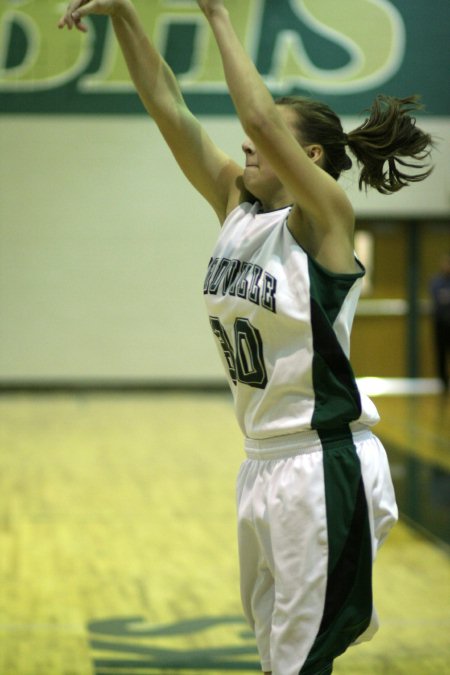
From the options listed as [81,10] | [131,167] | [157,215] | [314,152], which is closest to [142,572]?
[314,152]

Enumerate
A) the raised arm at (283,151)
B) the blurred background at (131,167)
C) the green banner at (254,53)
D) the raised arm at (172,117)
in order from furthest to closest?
the blurred background at (131,167)
the green banner at (254,53)
the raised arm at (172,117)
the raised arm at (283,151)

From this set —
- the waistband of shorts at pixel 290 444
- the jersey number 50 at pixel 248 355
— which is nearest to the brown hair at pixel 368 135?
the jersey number 50 at pixel 248 355

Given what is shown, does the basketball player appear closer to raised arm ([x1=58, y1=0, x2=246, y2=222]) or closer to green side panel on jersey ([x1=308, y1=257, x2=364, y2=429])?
green side panel on jersey ([x1=308, y1=257, x2=364, y2=429])

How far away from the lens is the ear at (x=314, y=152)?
220cm

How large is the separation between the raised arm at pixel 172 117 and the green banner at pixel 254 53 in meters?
10.0

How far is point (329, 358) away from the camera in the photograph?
83.1 inches

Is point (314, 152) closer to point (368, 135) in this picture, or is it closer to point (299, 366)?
point (368, 135)

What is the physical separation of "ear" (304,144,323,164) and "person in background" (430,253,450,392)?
1033 centimetres

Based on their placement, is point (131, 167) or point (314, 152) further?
point (131, 167)

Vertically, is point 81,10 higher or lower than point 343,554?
higher

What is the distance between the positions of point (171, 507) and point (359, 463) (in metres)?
4.33

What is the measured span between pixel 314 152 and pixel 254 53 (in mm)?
10729

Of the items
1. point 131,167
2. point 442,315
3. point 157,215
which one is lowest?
point 442,315

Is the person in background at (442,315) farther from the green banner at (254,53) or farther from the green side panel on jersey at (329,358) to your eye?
the green side panel on jersey at (329,358)
